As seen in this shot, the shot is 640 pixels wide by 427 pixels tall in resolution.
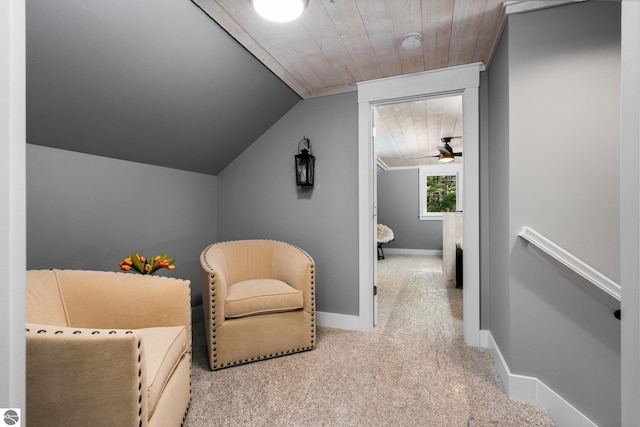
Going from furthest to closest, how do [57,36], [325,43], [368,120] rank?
1. [368,120]
2. [325,43]
3. [57,36]

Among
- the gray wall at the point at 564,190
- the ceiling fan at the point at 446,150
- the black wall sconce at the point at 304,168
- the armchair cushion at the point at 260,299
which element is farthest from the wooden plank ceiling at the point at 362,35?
the ceiling fan at the point at 446,150

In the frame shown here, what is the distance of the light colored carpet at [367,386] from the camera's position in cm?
163

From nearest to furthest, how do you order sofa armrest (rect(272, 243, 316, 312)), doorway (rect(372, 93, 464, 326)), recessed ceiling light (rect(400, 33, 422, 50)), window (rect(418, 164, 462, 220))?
recessed ceiling light (rect(400, 33, 422, 50)) < sofa armrest (rect(272, 243, 316, 312)) < doorway (rect(372, 93, 464, 326)) < window (rect(418, 164, 462, 220))

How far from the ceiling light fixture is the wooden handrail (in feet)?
5.65

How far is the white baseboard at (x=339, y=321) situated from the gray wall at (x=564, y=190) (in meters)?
1.25

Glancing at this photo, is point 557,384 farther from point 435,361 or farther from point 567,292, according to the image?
point 435,361

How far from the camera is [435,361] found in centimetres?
224

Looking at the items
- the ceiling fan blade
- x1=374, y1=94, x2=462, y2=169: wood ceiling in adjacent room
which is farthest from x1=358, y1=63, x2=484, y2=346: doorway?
the ceiling fan blade

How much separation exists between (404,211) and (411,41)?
604 centimetres

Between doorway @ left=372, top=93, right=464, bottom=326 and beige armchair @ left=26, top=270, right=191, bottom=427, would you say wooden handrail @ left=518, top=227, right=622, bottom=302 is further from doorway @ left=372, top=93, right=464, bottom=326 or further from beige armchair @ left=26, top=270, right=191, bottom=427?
doorway @ left=372, top=93, right=464, bottom=326

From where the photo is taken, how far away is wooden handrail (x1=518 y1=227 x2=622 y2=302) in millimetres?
1422

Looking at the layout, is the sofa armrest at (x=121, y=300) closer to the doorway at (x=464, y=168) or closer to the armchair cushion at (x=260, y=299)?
the armchair cushion at (x=260, y=299)

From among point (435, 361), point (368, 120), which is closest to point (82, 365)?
point (435, 361)

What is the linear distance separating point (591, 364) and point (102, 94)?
10.0 ft
